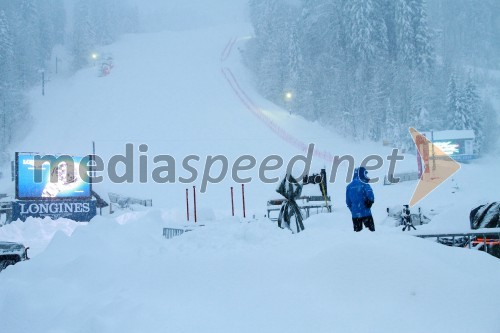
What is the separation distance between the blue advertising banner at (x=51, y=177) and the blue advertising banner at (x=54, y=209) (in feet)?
1.10

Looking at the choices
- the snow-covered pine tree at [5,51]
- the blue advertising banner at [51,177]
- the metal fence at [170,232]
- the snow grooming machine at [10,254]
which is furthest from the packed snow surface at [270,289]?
the snow-covered pine tree at [5,51]

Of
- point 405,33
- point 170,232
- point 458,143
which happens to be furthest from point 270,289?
point 405,33

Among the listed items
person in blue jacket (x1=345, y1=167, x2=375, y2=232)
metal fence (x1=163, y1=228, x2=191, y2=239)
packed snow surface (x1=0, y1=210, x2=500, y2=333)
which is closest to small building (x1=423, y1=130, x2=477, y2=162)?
metal fence (x1=163, y1=228, x2=191, y2=239)

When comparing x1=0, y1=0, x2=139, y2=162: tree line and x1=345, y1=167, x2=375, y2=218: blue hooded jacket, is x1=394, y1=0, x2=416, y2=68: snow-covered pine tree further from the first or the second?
x1=345, y1=167, x2=375, y2=218: blue hooded jacket

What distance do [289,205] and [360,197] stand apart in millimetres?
1584

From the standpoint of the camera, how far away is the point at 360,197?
9.26 meters

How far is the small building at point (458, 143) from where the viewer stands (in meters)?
45.6

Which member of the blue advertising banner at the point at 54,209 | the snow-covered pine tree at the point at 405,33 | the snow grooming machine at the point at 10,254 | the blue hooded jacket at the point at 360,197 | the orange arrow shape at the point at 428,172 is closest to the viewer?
the snow grooming machine at the point at 10,254

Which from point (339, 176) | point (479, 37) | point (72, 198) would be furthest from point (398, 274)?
point (479, 37)

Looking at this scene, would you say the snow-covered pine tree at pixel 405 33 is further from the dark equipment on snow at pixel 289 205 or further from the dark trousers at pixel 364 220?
the dark trousers at pixel 364 220

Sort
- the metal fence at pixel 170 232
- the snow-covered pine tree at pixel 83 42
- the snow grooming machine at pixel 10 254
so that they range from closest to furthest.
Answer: the snow grooming machine at pixel 10 254 < the metal fence at pixel 170 232 < the snow-covered pine tree at pixel 83 42

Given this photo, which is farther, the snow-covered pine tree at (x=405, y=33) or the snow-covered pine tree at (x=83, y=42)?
the snow-covered pine tree at (x=83, y=42)

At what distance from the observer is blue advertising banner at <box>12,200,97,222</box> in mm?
18297

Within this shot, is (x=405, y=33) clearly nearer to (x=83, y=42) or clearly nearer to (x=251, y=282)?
(x=83, y=42)
